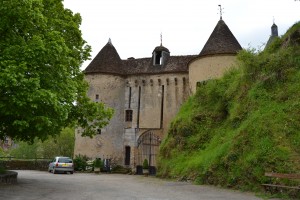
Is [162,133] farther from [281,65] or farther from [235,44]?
[281,65]

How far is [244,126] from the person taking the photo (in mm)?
14719

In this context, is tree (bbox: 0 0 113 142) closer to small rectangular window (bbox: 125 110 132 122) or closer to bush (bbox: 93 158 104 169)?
bush (bbox: 93 158 104 169)

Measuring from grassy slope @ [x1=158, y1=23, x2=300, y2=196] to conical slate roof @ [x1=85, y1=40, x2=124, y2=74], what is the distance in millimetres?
12388

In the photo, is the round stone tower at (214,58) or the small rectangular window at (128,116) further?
the small rectangular window at (128,116)

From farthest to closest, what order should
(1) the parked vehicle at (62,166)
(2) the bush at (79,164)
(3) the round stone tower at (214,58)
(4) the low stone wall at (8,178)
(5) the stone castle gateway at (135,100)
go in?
(5) the stone castle gateway at (135,100) < (2) the bush at (79,164) < (3) the round stone tower at (214,58) < (1) the parked vehicle at (62,166) < (4) the low stone wall at (8,178)

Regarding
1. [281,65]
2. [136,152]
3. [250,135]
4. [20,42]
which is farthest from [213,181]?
[136,152]

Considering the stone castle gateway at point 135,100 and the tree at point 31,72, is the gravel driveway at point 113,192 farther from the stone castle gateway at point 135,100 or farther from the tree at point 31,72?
the stone castle gateway at point 135,100

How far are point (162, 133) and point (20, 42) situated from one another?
2145cm

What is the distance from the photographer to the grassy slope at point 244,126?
12.6 m

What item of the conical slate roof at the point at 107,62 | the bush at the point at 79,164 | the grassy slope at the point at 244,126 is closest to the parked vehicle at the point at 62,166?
the bush at the point at 79,164

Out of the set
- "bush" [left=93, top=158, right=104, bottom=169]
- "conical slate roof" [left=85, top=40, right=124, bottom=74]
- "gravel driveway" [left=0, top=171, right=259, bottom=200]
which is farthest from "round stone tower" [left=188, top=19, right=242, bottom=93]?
"gravel driveway" [left=0, top=171, right=259, bottom=200]

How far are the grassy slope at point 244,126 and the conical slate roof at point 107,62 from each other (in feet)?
40.6

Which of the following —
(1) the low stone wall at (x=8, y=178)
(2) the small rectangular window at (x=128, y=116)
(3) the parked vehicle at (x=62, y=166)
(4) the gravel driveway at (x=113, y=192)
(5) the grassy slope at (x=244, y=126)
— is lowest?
(4) the gravel driveway at (x=113, y=192)

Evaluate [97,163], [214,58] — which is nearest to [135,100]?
[97,163]
